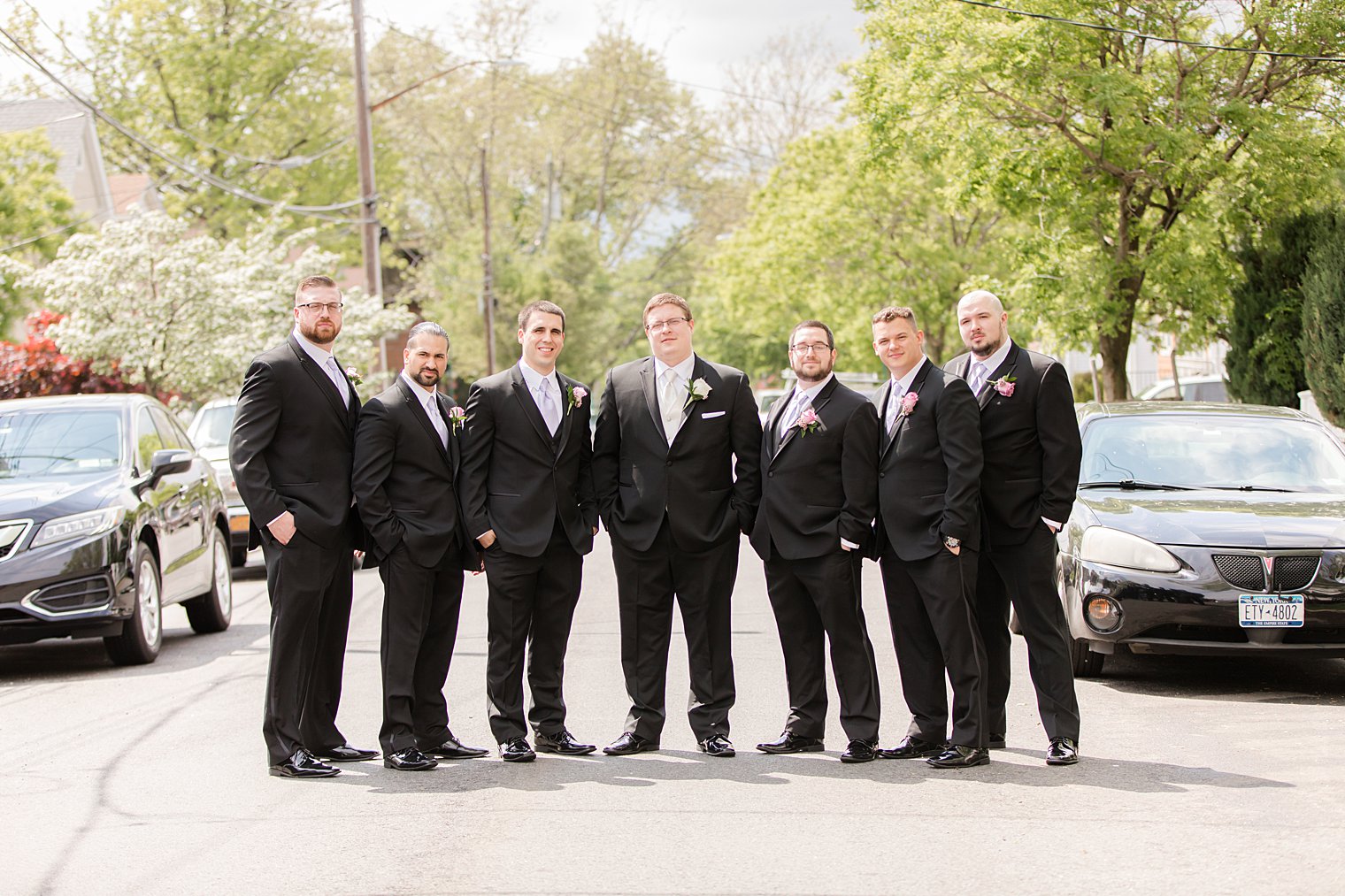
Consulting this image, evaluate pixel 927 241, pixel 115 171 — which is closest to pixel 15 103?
pixel 115 171

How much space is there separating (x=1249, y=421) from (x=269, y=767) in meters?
6.74

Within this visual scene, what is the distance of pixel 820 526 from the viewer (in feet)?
23.8

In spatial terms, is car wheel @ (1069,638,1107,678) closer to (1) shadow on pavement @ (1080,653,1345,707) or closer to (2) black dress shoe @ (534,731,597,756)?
(1) shadow on pavement @ (1080,653,1345,707)

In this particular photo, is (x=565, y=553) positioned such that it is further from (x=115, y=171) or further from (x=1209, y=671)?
(x=115, y=171)

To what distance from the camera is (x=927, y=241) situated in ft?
115

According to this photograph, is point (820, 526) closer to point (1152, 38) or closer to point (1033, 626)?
point (1033, 626)

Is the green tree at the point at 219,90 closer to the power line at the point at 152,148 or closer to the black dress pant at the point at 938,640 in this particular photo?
the power line at the point at 152,148

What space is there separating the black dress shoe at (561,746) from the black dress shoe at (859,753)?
121 centimetres

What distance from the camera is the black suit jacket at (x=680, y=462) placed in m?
7.38

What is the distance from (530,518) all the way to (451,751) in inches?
45.7

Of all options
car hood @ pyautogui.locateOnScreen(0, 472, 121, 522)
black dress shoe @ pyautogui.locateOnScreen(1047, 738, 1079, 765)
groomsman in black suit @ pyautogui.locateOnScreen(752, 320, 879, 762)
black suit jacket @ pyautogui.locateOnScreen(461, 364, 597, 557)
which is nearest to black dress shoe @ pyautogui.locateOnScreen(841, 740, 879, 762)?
groomsman in black suit @ pyautogui.locateOnScreen(752, 320, 879, 762)

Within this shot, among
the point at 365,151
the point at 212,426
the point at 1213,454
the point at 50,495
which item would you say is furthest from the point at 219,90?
the point at 1213,454

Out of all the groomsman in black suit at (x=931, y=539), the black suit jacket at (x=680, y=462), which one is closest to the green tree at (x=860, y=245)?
the black suit jacket at (x=680, y=462)

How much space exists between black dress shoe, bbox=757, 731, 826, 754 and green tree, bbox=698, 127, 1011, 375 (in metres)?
25.2
